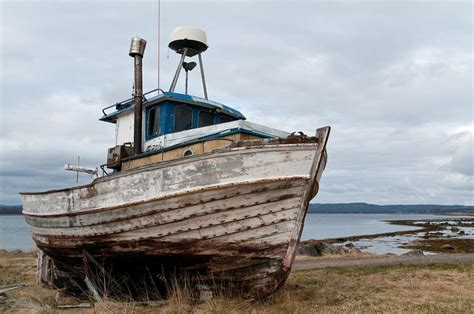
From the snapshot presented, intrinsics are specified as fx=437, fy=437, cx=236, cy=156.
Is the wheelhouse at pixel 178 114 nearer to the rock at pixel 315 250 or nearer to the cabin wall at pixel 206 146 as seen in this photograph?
the cabin wall at pixel 206 146

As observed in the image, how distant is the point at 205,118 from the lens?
8.31 m

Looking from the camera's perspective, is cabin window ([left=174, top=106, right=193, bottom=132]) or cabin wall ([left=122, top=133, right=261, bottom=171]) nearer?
cabin wall ([left=122, top=133, right=261, bottom=171])

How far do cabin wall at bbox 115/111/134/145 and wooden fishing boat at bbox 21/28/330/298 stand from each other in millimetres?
1921

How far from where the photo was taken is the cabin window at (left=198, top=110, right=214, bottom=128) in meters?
8.25

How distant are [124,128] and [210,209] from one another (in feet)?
13.9

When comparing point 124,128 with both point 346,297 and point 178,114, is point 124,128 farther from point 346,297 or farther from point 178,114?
point 346,297

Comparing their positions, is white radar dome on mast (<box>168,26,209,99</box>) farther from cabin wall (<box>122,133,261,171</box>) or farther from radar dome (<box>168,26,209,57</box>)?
cabin wall (<box>122,133,261,171</box>)

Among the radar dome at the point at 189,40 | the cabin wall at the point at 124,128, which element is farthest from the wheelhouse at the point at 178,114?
the radar dome at the point at 189,40

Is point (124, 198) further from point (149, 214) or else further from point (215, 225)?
point (215, 225)

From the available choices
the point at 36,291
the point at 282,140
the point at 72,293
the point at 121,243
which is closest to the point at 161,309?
the point at 121,243

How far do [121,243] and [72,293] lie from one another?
2967 millimetres

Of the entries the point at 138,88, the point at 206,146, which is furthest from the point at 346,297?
the point at 138,88

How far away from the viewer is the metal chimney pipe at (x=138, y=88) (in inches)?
322

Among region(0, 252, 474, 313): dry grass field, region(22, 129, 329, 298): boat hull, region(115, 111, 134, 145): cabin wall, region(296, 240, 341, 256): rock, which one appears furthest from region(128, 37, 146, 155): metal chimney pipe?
region(296, 240, 341, 256): rock
